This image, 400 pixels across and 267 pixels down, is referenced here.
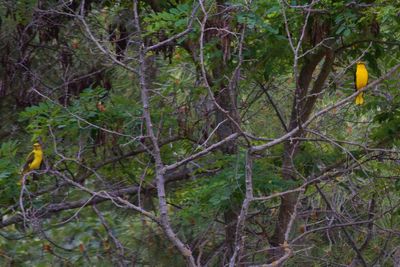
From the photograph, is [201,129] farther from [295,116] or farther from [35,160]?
[35,160]

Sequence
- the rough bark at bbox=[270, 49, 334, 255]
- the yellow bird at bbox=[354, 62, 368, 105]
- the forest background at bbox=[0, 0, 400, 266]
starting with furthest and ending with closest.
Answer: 1. the rough bark at bbox=[270, 49, 334, 255]
2. the yellow bird at bbox=[354, 62, 368, 105]
3. the forest background at bbox=[0, 0, 400, 266]

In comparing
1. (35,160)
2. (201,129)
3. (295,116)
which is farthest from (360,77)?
(35,160)

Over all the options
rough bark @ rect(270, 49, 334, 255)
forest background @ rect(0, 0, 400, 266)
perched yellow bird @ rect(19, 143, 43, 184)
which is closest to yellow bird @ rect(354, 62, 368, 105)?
forest background @ rect(0, 0, 400, 266)

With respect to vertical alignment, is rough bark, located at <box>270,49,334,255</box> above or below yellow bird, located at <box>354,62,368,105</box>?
below

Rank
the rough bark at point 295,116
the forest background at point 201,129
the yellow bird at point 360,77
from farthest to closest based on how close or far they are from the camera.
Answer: the rough bark at point 295,116 < the yellow bird at point 360,77 < the forest background at point 201,129

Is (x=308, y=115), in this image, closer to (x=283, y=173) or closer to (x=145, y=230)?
(x=283, y=173)

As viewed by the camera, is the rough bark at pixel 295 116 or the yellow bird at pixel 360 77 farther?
the rough bark at pixel 295 116

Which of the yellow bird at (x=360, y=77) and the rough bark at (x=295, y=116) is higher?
the yellow bird at (x=360, y=77)

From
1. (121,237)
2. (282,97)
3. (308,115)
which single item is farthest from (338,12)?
(121,237)

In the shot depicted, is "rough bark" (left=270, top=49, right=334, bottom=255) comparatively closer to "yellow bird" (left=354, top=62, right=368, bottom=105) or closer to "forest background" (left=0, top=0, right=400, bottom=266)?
"forest background" (left=0, top=0, right=400, bottom=266)

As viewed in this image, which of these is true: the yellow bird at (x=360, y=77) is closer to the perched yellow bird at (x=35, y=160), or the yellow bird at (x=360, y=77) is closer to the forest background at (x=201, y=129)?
the forest background at (x=201, y=129)

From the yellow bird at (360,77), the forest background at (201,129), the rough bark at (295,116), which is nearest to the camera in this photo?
the forest background at (201,129)

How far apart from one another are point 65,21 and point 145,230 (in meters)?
1.44

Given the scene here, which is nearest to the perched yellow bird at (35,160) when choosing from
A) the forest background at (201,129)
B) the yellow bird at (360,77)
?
the forest background at (201,129)
